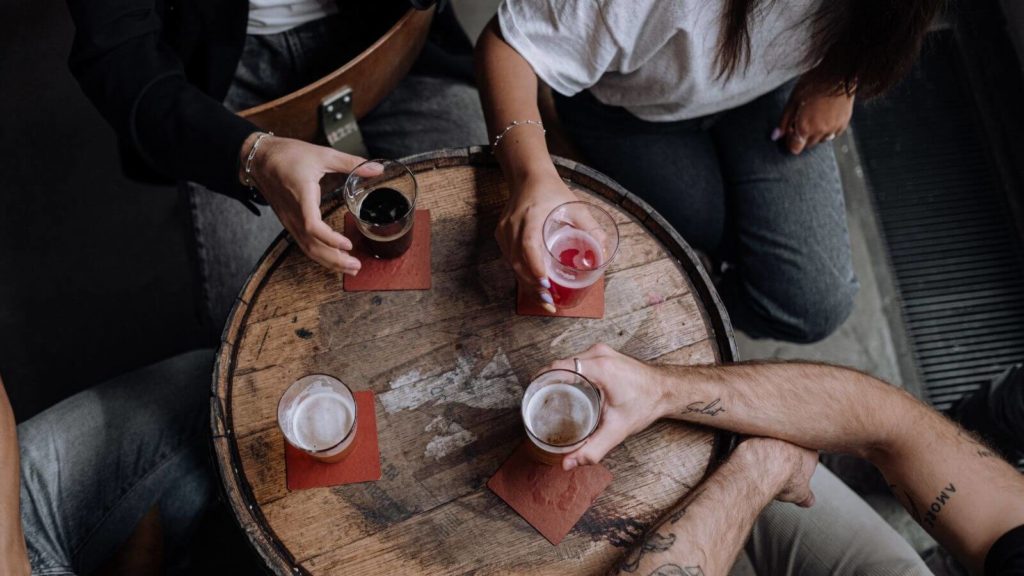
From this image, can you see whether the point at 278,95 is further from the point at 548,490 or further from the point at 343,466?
the point at 548,490

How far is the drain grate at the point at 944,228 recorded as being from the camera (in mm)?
2797

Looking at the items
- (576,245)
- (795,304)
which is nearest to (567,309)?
(576,245)

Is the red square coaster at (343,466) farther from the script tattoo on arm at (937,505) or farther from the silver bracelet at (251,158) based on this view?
the script tattoo on arm at (937,505)

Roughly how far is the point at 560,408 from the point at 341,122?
1065 mm

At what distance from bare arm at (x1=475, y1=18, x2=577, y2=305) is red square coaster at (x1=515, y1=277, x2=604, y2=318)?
0.03 m

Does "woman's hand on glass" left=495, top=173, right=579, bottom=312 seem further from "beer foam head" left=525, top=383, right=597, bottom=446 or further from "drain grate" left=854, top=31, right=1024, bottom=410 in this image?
"drain grate" left=854, top=31, right=1024, bottom=410

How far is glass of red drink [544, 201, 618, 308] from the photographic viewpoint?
62.9 inches

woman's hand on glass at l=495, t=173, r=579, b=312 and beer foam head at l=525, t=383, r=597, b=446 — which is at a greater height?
woman's hand on glass at l=495, t=173, r=579, b=312

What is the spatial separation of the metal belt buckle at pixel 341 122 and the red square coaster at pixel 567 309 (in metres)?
0.76

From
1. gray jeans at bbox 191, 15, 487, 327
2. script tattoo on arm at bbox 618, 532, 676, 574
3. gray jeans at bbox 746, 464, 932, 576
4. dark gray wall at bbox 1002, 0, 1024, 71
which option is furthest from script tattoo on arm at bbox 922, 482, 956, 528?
dark gray wall at bbox 1002, 0, 1024, 71

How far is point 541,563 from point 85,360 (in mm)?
2069

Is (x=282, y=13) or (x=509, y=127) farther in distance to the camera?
(x=282, y=13)

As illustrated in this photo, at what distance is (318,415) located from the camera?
1527mm

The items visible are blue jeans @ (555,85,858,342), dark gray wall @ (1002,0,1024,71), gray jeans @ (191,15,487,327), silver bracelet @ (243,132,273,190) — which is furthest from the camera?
dark gray wall @ (1002,0,1024,71)
